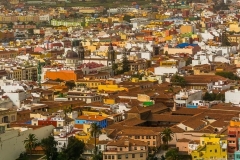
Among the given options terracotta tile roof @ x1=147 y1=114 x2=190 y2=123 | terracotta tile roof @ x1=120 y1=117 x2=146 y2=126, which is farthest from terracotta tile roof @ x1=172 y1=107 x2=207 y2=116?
terracotta tile roof @ x1=120 y1=117 x2=146 y2=126

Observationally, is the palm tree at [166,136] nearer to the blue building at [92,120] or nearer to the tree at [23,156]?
the blue building at [92,120]

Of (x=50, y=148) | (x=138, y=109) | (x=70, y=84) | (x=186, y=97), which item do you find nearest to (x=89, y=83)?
(x=70, y=84)

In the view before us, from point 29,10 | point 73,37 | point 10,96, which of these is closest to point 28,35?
point 73,37

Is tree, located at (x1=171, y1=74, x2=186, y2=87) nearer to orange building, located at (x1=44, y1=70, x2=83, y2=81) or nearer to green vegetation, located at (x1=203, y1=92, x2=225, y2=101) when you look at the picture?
green vegetation, located at (x1=203, y1=92, x2=225, y2=101)

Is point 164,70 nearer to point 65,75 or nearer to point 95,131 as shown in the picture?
point 65,75

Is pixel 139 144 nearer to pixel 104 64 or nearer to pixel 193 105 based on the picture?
pixel 193 105
